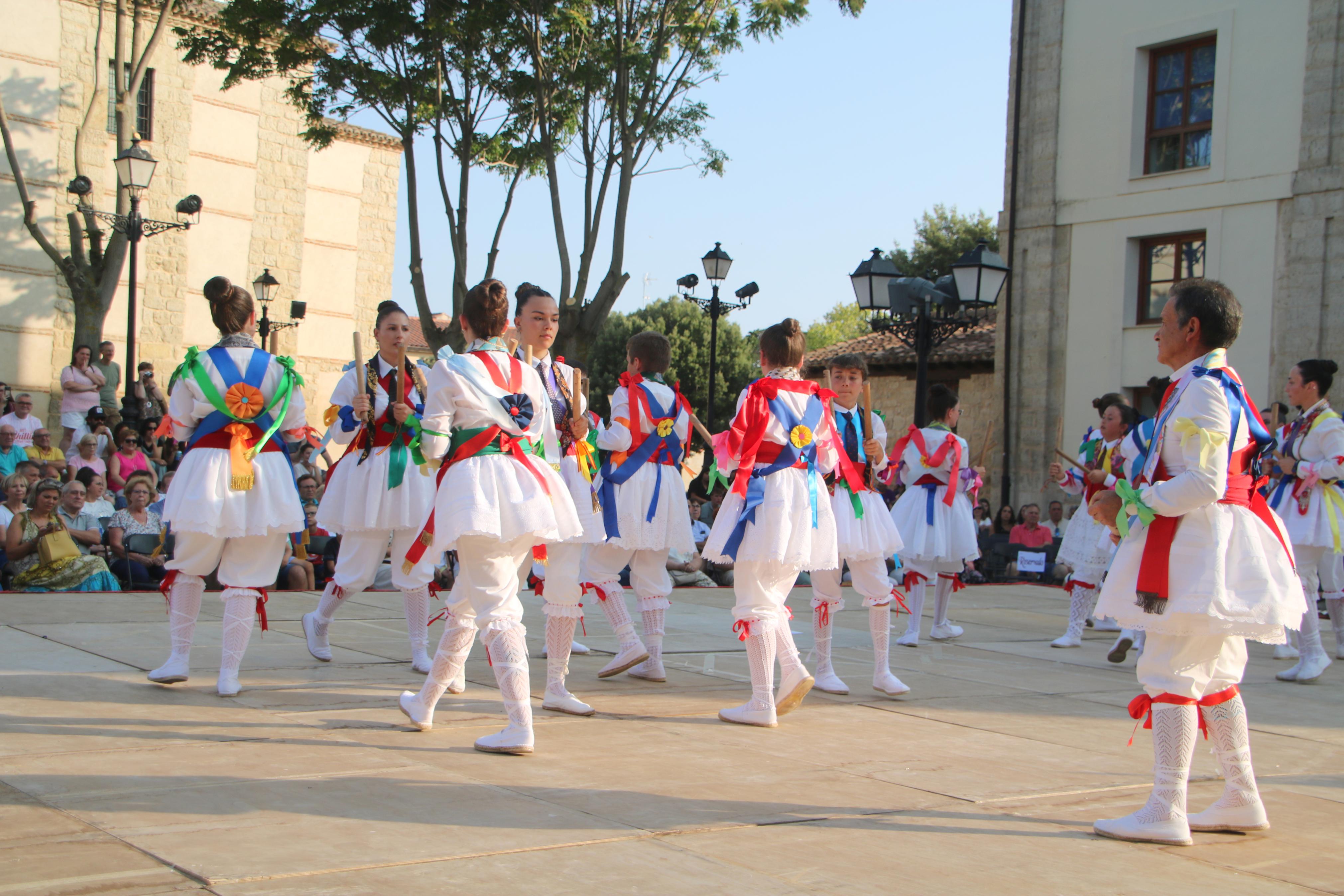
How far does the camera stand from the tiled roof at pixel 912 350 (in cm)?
2697

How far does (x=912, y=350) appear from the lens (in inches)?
1136

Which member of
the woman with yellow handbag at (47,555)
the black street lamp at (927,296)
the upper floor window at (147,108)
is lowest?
the woman with yellow handbag at (47,555)

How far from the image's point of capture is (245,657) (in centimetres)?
737

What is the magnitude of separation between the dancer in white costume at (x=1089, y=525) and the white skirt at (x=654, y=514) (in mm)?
3340

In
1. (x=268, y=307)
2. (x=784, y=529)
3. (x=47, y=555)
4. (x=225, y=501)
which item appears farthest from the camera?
(x=268, y=307)

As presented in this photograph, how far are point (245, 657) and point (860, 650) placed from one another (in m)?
4.36

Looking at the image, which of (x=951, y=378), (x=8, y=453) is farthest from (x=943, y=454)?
(x=951, y=378)

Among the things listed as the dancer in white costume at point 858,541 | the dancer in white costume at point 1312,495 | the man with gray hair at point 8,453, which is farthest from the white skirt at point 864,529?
the man with gray hair at point 8,453

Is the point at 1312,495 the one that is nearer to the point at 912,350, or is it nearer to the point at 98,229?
the point at 98,229

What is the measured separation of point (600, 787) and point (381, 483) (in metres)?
2.85

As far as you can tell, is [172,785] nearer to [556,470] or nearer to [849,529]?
[556,470]

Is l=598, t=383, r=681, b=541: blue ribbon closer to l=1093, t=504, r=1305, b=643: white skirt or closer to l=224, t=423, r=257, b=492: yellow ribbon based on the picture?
l=224, t=423, r=257, b=492: yellow ribbon

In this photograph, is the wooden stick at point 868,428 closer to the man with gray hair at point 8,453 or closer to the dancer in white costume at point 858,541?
the dancer in white costume at point 858,541

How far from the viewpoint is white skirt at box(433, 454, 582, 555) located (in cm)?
505
